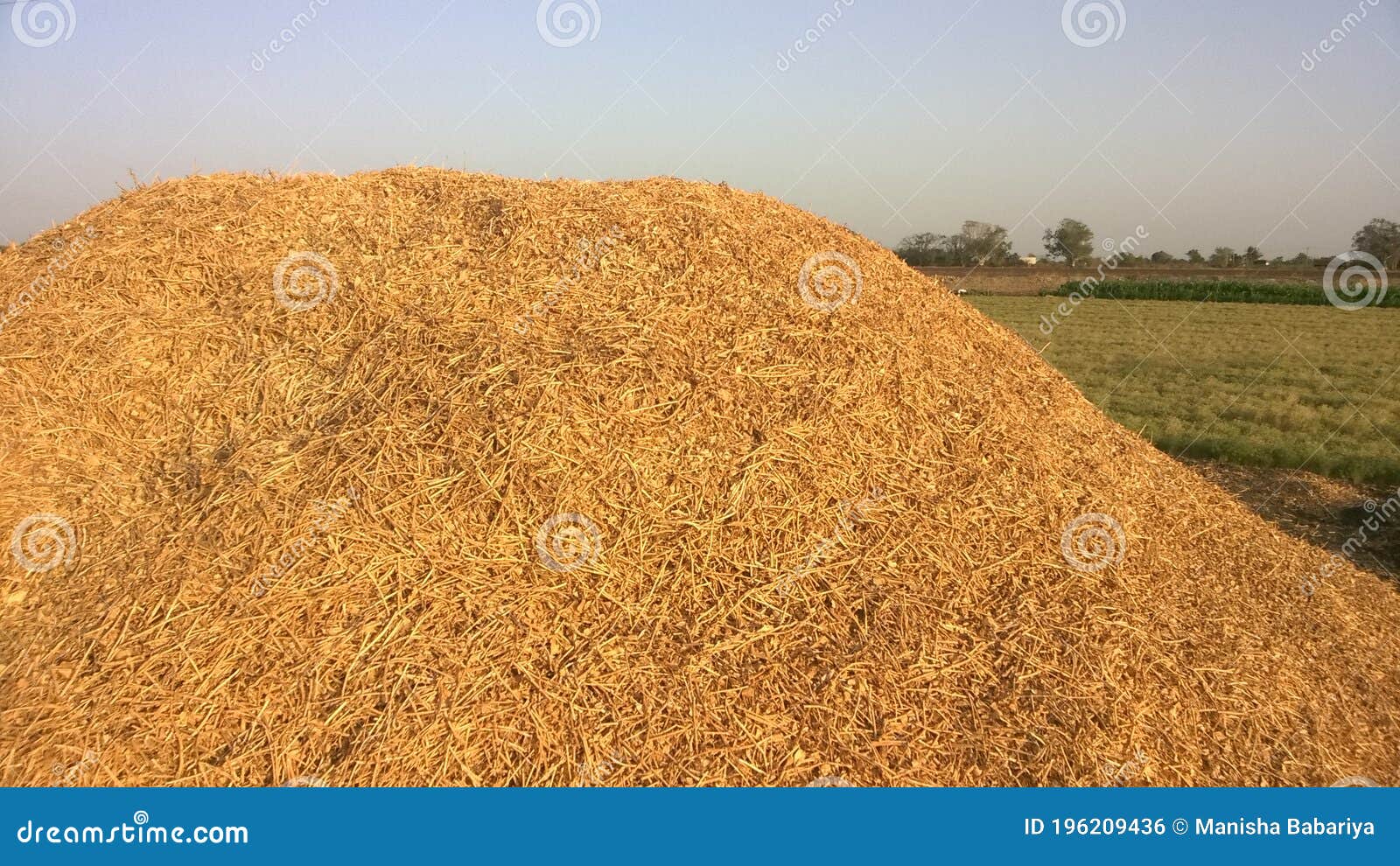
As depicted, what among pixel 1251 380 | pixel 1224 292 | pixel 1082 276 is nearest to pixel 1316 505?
pixel 1251 380

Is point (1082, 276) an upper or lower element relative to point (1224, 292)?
upper

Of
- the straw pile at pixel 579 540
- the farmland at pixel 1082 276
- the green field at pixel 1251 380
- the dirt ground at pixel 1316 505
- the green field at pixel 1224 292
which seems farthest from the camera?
the farmland at pixel 1082 276

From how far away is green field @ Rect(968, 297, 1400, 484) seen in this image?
11.3m

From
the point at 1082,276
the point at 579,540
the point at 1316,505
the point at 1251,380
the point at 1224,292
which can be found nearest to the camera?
the point at 579,540

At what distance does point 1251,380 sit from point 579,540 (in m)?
20.1

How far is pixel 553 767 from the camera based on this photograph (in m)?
3.17

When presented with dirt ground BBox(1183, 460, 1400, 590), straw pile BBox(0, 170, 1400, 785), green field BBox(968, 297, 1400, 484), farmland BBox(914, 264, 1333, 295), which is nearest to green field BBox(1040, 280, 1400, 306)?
farmland BBox(914, 264, 1333, 295)

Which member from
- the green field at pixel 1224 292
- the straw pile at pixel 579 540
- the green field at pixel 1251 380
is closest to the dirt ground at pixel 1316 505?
the green field at pixel 1251 380

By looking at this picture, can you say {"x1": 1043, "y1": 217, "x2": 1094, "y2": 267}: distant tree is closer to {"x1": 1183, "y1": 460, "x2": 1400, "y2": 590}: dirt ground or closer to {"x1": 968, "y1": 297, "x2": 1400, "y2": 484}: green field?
{"x1": 968, "y1": 297, "x2": 1400, "y2": 484}: green field

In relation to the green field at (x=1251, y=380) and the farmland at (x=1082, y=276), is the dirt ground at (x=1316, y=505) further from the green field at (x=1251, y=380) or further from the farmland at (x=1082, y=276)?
the farmland at (x=1082, y=276)

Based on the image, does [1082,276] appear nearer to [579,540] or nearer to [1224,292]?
[1224,292]

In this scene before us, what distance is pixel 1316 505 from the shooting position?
8.77 m

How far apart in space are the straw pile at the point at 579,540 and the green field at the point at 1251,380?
6524mm

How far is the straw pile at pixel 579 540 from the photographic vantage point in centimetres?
332
